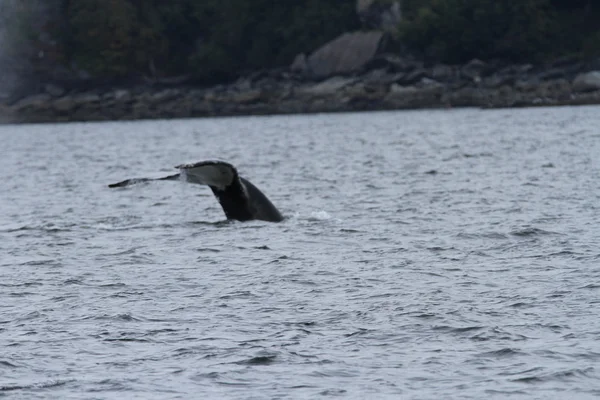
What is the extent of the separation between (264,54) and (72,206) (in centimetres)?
7863

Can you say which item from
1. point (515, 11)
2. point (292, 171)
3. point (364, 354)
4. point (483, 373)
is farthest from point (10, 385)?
point (515, 11)

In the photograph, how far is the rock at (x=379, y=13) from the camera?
9556cm

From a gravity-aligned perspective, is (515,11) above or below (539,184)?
above

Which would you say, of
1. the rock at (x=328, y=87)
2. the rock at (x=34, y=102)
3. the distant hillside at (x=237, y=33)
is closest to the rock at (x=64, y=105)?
the rock at (x=34, y=102)

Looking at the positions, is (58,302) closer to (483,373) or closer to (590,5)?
(483,373)

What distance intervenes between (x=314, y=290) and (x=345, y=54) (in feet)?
265

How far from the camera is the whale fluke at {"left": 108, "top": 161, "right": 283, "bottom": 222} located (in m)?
16.0

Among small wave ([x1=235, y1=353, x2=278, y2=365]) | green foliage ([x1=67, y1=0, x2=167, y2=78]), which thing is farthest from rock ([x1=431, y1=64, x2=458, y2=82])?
small wave ([x1=235, y1=353, x2=278, y2=365])

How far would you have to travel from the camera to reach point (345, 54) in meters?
93.5

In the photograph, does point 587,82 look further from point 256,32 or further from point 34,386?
point 34,386

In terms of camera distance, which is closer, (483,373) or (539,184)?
(483,373)

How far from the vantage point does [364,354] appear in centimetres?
1058

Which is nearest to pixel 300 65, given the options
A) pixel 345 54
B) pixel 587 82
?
pixel 345 54

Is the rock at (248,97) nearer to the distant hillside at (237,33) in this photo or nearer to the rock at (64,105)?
the distant hillside at (237,33)
